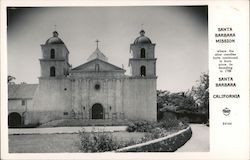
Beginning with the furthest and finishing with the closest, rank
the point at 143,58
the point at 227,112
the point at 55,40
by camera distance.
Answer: the point at 143,58
the point at 55,40
the point at 227,112

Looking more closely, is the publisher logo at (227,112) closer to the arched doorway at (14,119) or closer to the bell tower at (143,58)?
the bell tower at (143,58)

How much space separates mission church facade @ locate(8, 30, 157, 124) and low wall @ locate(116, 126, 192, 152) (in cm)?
40

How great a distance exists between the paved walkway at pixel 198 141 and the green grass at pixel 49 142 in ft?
2.25

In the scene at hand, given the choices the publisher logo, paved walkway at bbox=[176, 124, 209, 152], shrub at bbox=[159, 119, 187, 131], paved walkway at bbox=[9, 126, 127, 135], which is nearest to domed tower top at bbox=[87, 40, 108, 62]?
paved walkway at bbox=[9, 126, 127, 135]

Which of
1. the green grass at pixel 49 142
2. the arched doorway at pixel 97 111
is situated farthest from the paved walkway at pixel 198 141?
the arched doorway at pixel 97 111

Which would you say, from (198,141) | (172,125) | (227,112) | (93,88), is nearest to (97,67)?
(93,88)

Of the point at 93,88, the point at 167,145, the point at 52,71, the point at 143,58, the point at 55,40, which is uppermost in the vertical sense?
the point at 55,40

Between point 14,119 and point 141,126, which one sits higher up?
point 14,119

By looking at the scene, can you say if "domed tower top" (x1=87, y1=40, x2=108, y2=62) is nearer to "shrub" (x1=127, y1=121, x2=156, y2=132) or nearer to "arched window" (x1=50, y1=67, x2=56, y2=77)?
"arched window" (x1=50, y1=67, x2=56, y2=77)

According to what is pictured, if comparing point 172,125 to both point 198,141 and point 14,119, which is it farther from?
point 14,119

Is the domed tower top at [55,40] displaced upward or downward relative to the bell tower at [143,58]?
upward

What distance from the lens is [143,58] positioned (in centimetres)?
689

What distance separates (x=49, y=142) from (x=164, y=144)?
1.68m

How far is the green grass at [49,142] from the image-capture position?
660 cm
